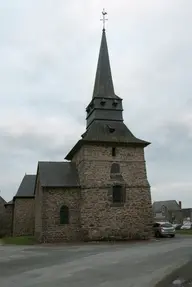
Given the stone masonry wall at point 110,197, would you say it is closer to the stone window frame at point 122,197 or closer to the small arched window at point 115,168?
the stone window frame at point 122,197

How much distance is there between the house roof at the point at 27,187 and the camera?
1639 inches

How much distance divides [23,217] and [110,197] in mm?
15950

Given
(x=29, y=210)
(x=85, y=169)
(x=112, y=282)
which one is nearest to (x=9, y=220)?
(x=29, y=210)

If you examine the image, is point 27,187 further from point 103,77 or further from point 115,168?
point 115,168

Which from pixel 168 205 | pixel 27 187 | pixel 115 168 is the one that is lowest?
pixel 115 168

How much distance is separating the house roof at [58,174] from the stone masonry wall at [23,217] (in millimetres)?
11192

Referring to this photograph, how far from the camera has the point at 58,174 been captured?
2973cm

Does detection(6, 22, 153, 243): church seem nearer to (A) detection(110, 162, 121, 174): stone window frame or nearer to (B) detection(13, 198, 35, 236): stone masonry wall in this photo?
(A) detection(110, 162, 121, 174): stone window frame

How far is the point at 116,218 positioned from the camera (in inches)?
1096

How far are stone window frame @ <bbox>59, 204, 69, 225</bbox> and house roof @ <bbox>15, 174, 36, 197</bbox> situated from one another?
14160 mm

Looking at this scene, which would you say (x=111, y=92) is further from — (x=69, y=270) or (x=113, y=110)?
(x=69, y=270)

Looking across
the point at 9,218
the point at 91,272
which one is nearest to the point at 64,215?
the point at 9,218

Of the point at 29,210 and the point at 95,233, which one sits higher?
the point at 29,210

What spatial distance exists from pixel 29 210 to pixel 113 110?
16.4 meters
